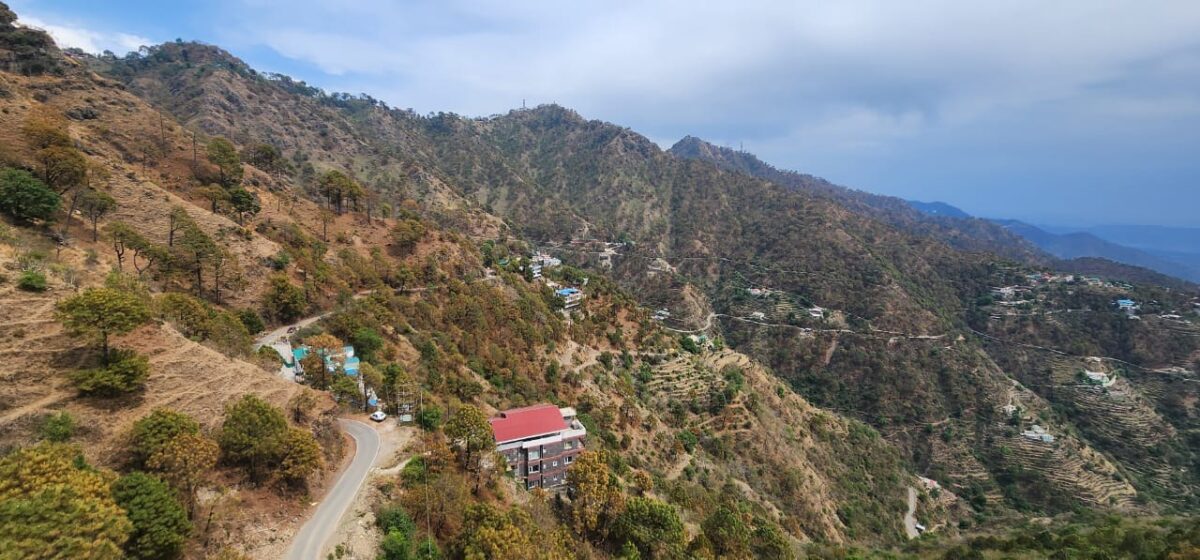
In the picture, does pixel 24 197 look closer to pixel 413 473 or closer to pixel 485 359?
pixel 413 473

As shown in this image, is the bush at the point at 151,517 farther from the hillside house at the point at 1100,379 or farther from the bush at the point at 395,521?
the hillside house at the point at 1100,379

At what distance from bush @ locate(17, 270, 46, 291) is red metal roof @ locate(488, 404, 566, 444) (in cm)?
2248

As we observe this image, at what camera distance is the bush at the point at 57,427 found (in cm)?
1692

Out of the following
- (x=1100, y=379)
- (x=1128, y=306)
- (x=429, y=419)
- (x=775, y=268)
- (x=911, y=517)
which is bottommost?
(x=911, y=517)

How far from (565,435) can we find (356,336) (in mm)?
19345

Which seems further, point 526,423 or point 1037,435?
point 1037,435

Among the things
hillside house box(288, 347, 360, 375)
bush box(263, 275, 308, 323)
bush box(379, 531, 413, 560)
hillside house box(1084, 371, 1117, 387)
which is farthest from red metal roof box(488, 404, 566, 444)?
hillside house box(1084, 371, 1117, 387)

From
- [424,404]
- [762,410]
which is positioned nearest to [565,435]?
[424,404]

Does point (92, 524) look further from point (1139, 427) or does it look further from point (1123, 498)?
point (1139, 427)

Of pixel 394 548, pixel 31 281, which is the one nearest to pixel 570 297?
pixel 394 548

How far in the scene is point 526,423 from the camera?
3356 centimetres

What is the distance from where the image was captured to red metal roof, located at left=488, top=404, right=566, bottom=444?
32656mm

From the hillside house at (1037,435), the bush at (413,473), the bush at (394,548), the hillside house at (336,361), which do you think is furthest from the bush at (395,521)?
the hillside house at (1037,435)

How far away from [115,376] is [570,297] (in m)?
53.8
